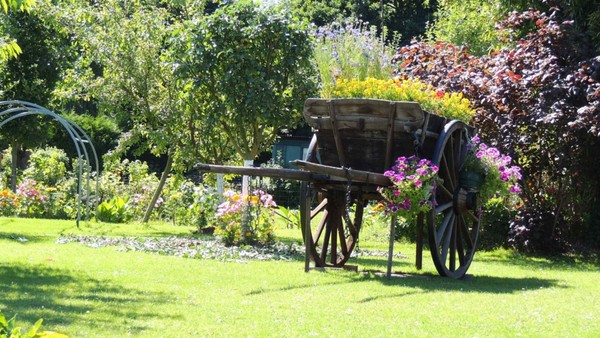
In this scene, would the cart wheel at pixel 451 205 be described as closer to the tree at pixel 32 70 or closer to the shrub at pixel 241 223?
the shrub at pixel 241 223

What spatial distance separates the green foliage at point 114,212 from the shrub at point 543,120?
793 centimetres

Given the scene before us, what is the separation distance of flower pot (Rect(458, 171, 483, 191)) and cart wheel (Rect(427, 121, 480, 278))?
0.06 meters

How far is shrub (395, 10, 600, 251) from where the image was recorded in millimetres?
13227

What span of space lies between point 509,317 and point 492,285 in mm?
2484

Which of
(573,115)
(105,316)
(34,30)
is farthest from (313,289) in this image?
(34,30)

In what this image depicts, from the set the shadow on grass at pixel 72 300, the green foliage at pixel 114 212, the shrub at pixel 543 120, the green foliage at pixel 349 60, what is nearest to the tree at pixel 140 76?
the green foliage at pixel 114 212

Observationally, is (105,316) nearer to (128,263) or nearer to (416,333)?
(416,333)

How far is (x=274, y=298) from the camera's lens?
762 cm

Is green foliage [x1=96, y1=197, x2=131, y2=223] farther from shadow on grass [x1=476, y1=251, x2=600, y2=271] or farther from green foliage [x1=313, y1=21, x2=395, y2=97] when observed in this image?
shadow on grass [x1=476, y1=251, x2=600, y2=271]

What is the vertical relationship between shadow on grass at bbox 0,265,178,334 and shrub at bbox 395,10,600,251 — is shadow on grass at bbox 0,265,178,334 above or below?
below

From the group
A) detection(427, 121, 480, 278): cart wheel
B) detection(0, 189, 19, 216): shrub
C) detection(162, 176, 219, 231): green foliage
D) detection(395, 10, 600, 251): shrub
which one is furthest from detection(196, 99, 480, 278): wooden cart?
detection(0, 189, 19, 216): shrub

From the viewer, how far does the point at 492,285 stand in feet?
30.8

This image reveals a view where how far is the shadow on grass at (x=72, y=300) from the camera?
20.4ft

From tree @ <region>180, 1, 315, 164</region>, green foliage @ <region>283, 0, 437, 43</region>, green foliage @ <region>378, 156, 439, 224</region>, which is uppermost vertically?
green foliage @ <region>283, 0, 437, 43</region>
